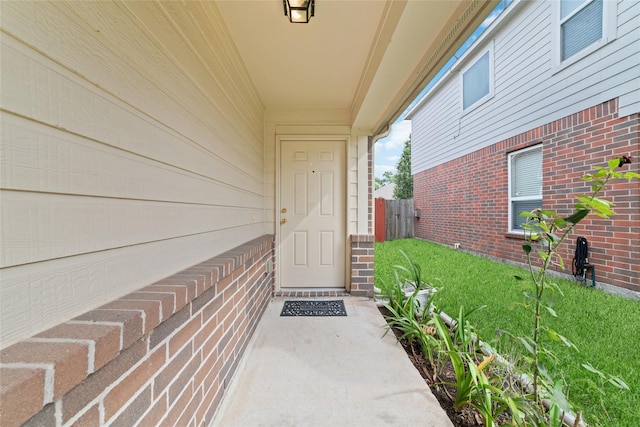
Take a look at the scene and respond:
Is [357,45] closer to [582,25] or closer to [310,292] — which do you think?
[310,292]

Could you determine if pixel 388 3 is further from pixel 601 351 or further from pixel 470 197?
pixel 470 197

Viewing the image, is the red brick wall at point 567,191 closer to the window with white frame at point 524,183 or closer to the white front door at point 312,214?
the window with white frame at point 524,183

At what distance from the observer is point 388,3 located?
60.9 inches

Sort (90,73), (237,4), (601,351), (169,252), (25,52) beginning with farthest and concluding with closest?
1. (601,351)
2. (237,4)
3. (169,252)
4. (90,73)
5. (25,52)

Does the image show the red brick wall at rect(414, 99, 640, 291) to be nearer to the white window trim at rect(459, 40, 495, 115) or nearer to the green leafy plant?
the white window trim at rect(459, 40, 495, 115)

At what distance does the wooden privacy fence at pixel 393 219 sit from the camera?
790cm

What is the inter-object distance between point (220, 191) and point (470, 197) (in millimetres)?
5662

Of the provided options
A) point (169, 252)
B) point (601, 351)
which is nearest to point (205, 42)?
point (169, 252)

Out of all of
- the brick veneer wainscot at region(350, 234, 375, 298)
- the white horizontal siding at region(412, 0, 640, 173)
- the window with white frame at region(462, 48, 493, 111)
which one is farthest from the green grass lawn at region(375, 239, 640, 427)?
the window with white frame at region(462, 48, 493, 111)

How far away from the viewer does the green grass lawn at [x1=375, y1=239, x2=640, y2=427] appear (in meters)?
1.36

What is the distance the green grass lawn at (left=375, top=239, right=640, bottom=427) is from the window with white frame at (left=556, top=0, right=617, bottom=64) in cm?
315

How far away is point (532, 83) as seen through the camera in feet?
13.3

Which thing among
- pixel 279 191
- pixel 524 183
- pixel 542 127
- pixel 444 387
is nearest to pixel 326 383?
pixel 444 387

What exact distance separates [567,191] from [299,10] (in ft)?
13.9
